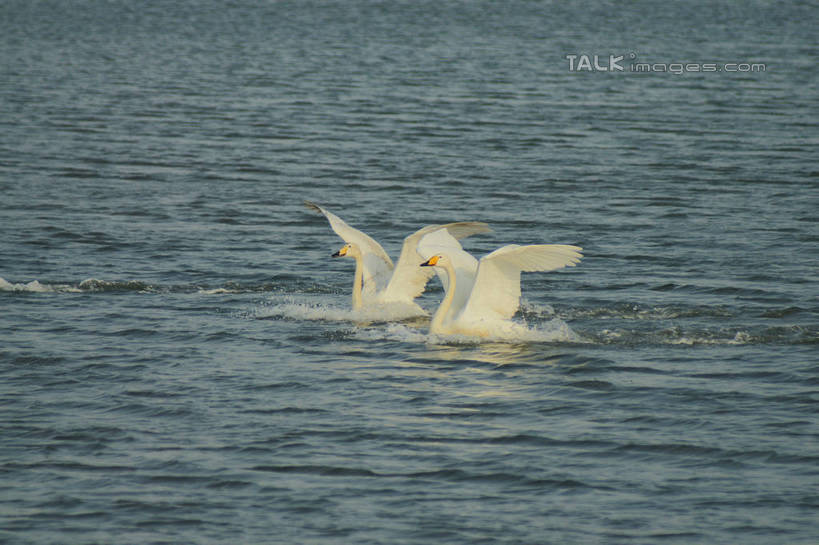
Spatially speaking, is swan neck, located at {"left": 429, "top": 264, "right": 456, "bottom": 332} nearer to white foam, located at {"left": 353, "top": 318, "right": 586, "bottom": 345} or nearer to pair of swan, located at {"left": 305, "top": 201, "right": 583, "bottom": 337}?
pair of swan, located at {"left": 305, "top": 201, "right": 583, "bottom": 337}

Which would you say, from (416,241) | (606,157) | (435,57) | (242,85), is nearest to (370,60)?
(435,57)

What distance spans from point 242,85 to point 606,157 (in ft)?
53.6

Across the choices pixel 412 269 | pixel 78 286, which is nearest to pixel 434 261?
pixel 412 269

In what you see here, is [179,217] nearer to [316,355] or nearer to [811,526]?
[316,355]

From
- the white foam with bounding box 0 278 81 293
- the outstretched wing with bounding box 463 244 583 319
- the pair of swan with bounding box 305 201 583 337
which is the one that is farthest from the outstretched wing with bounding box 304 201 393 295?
the white foam with bounding box 0 278 81 293

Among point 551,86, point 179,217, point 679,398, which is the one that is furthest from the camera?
point 551,86

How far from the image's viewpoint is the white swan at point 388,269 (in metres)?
15.5

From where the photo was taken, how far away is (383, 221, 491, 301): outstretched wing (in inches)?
610

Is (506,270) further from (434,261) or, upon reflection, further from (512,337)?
(434,261)

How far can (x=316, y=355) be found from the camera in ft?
45.1

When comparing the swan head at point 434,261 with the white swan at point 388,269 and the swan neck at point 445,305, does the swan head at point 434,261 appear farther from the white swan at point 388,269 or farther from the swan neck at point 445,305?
the white swan at point 388,269

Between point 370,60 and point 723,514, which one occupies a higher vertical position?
point 370,60

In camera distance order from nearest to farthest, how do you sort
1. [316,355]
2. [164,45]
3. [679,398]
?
[679,398]
[316,355]
[164,45]

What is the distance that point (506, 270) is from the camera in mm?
14000
